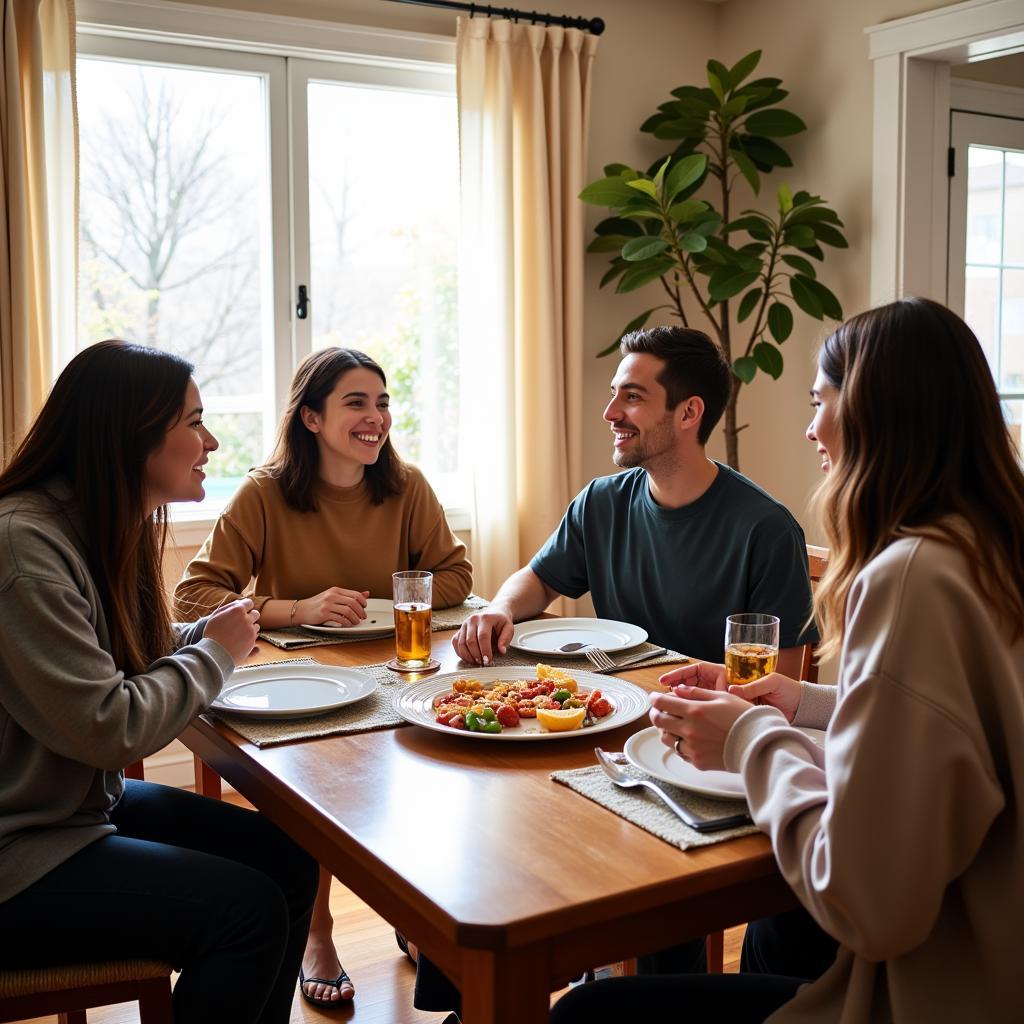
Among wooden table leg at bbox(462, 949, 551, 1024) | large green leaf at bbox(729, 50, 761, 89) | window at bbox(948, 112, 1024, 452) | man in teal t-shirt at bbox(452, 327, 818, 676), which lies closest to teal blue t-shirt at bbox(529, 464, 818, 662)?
man in teal t-shirt at bbox(452, 327, 818, 676)

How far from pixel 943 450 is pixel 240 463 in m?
2.95

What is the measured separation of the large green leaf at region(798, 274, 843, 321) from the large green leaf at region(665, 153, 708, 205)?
1.67ft

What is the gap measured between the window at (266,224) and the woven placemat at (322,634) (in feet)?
4.87

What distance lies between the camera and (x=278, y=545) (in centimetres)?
244

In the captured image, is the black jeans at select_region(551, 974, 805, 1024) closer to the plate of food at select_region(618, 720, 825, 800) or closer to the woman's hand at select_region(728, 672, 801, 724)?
the plate of food at select_region(618, 720, 825, 800)

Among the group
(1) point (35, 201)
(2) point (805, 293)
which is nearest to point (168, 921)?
(1) point (35, 201)

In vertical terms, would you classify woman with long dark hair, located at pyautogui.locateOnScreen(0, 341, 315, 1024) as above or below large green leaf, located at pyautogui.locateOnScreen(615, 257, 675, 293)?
below

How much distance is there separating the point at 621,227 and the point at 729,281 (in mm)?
496

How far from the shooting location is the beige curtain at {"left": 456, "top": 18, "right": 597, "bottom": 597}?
3.82 metres

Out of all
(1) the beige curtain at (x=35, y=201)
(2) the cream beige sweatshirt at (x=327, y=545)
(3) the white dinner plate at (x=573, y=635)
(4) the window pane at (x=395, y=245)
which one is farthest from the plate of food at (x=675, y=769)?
(4) the window pane at (x=395, y=245)

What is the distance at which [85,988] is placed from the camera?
1439 millimetres

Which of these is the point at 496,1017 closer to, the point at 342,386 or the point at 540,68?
the point at 342,386

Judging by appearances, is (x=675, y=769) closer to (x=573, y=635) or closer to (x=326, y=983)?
(x=573, y=635)

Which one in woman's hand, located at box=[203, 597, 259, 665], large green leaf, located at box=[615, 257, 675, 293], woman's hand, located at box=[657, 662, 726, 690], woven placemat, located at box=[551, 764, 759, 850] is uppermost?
large green leaf, located at box=[615, 257, 675, 293]
